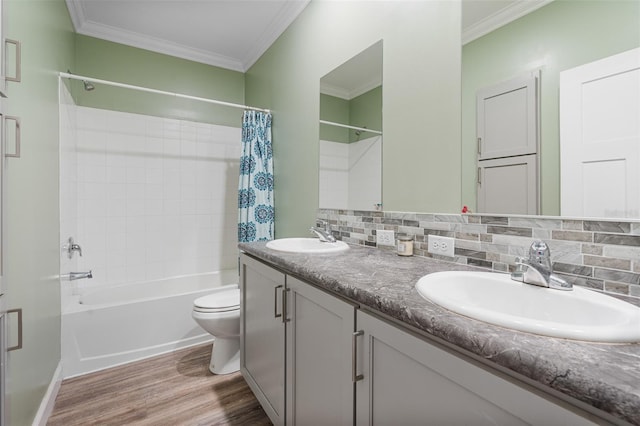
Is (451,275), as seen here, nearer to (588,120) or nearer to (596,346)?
(596,346)

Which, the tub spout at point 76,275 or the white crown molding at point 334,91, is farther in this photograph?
the tub spout at point 76,275

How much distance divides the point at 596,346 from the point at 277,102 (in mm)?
2563

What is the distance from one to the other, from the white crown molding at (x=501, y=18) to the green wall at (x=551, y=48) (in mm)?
17

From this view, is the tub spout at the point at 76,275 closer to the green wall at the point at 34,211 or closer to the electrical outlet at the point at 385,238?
the green wall at the point at 34,211

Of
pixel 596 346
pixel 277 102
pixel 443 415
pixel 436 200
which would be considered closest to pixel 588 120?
pixel 436 200

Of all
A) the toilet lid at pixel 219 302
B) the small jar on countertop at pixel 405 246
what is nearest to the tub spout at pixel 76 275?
the toilet lid at pixel 219 302

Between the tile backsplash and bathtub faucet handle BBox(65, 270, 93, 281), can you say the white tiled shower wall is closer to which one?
bathtub faucet handle BBox(65, 270, 93, 281)

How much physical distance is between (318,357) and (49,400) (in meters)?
1.63

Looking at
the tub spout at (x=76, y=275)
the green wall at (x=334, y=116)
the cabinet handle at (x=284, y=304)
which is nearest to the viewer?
A: the cabinet handle at (x=284, y=304)

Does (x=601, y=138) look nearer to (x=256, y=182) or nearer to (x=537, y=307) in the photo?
(x=537, y=307)

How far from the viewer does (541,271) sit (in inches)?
31.9

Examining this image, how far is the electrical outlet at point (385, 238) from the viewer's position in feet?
4.86

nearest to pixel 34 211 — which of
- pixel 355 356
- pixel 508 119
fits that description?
pixel 355 356

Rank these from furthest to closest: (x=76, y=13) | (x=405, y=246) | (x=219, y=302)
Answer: (x=76, y=13) → (x=219, y=302) → (x=405, y=246)
